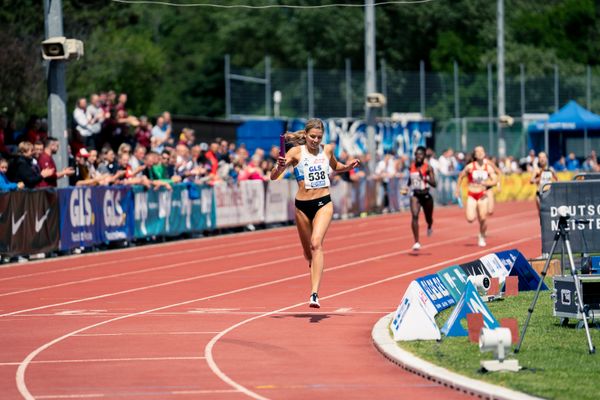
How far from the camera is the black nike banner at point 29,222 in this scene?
1032 inches

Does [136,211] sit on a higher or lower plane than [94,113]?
lower

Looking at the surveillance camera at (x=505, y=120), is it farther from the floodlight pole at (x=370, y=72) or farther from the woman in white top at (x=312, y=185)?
the woman in white top at (x=312, y=185)

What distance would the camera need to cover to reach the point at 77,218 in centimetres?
2922

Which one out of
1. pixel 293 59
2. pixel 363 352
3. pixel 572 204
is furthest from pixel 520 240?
pixel 293 59

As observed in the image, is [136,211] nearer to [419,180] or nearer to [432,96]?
[419,180]

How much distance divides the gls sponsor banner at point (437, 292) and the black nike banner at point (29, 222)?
11.2 metres

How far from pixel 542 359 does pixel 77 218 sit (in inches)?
700

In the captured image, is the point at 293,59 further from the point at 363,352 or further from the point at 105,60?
the point at 363,352

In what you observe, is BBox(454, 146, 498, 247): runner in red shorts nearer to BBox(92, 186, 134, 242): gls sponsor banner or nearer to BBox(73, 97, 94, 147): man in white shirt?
BBox(92, 186, 134, 242): gls sponsor banner

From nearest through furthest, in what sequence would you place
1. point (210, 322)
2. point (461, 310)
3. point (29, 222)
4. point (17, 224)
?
point (461, 310) → point (210, 322) → point (17, 224) → point (29, 222)

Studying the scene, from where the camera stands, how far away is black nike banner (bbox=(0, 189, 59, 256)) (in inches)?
1032

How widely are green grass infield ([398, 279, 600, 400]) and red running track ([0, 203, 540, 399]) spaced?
413mm

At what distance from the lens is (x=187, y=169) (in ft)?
116

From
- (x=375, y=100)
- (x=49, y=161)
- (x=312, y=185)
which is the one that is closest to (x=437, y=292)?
(x=312, y=185)
